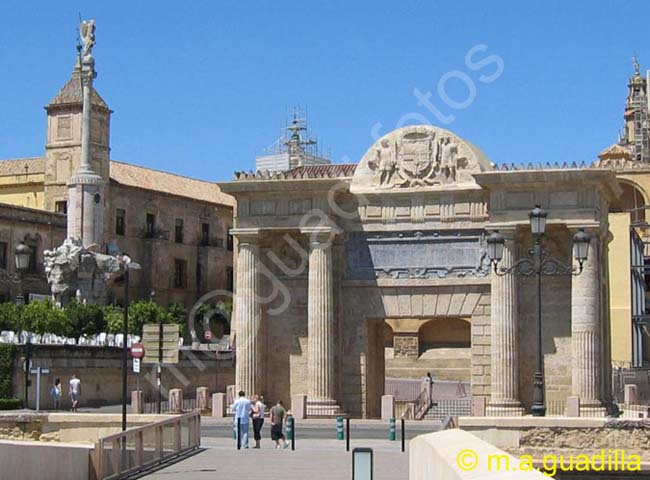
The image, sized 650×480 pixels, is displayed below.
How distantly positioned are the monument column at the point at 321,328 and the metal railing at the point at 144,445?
31.1 feet

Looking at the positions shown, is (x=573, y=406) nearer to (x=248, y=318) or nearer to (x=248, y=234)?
(x=248, y=318)

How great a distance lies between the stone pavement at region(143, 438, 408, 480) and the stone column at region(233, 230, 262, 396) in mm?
8311

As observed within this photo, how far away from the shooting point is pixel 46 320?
2295 inches

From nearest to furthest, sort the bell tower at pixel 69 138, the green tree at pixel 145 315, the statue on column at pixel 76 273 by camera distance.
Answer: the statue on column at pixel 76 273, the green tree at pixel 145 315, the bell tower at pixel 69 138

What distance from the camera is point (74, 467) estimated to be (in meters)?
19.0

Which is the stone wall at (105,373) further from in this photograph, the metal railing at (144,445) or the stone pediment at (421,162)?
the metal railing at (144,445)

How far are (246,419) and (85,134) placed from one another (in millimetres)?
42201

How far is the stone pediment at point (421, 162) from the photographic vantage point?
36.0 meters

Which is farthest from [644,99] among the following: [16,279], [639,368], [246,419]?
[246,419]

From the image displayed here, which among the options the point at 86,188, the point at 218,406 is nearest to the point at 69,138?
the point at 86,188

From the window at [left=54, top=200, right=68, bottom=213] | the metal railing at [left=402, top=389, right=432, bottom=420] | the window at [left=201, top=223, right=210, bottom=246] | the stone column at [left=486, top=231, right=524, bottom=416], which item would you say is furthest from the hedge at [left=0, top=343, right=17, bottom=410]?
the window at [left=201, top=223, right=210, bottom=246]

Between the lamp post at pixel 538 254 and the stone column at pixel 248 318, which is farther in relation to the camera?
the stone column at pixel 248 318

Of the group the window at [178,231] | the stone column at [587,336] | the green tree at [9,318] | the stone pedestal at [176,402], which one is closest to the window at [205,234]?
the window at [178,231]

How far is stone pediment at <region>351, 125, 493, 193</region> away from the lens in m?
36.0
